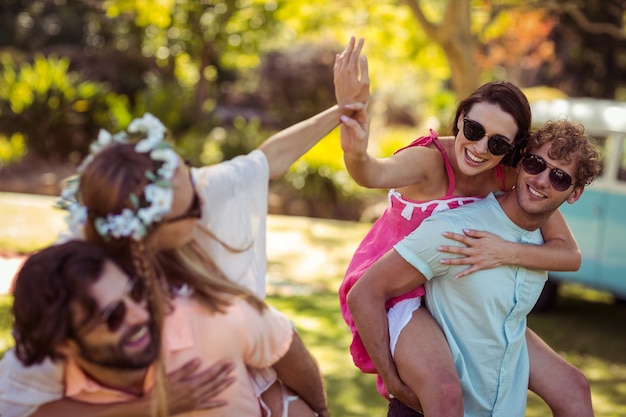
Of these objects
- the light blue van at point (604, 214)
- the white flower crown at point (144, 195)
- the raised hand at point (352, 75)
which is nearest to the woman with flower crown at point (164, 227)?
the white flower crown at point (144, 195)

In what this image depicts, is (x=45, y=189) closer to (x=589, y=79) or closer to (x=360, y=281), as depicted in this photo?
(x=360, y=281)

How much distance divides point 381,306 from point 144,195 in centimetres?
108

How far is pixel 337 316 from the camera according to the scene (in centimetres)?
705

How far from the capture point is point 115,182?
201cm

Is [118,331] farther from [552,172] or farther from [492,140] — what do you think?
[552,172]

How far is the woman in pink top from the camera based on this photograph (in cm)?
275

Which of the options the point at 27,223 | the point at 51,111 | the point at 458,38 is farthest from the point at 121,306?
the point at 51,111

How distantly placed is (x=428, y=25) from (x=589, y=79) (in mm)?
12372

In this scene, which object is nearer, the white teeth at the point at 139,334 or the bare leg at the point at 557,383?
the white teeth at the point at 139,334

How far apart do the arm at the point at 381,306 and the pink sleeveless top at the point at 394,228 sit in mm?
112

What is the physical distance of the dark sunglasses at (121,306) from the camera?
1.98 m

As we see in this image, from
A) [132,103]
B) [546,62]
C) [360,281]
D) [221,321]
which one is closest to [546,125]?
[360,281]

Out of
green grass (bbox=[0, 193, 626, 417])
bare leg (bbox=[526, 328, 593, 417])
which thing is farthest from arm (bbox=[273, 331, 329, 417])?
green grass (bbox=[0, 193, 626, 417])

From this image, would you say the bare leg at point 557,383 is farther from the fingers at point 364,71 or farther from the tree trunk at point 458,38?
the tree trunk at point 458,38
